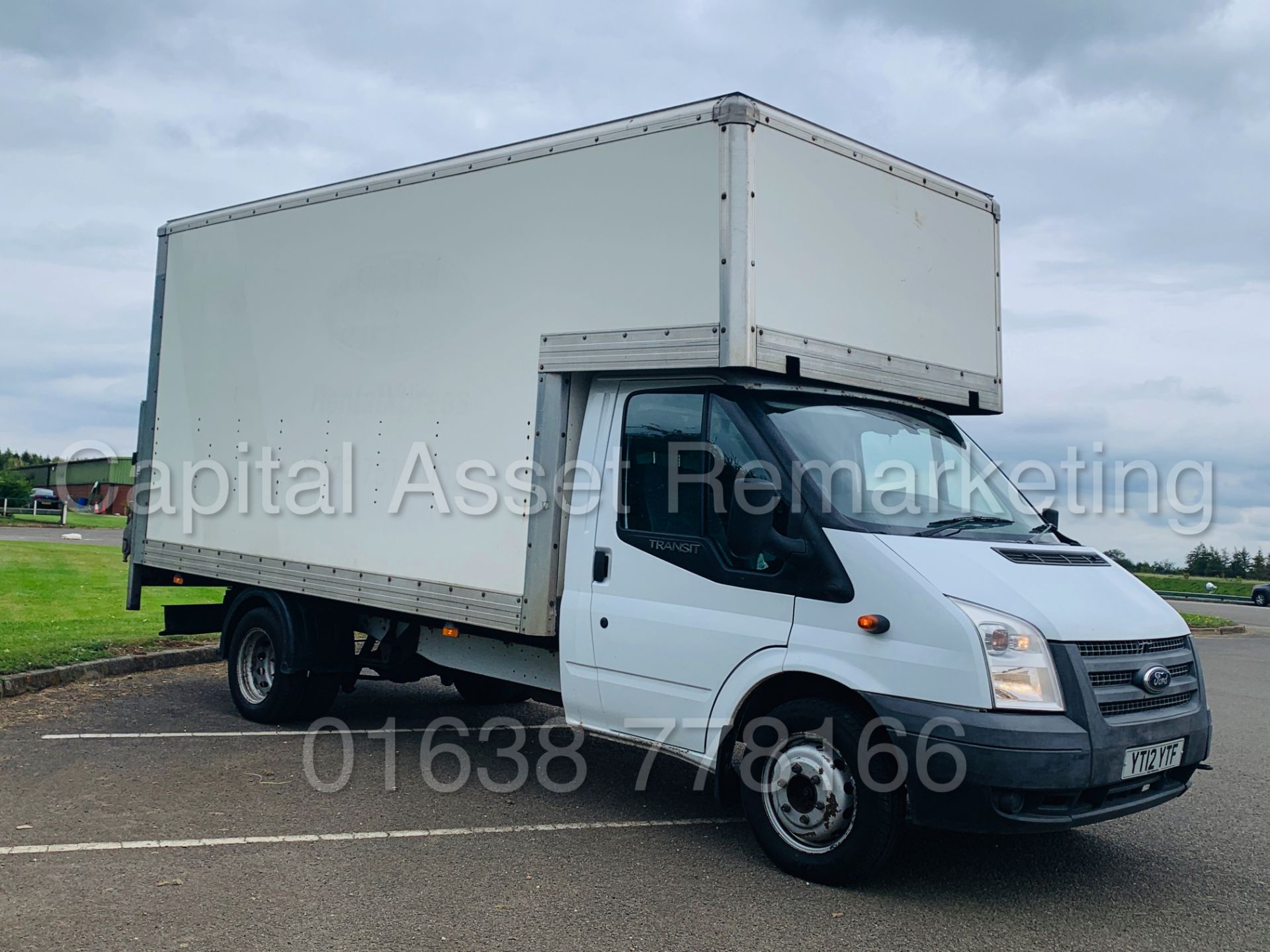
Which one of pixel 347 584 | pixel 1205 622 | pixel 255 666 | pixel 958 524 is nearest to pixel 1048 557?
pixel 958 524

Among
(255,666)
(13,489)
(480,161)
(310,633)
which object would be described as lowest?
(255,666)

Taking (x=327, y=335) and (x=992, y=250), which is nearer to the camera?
(x=992, y=250)

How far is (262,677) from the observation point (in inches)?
347

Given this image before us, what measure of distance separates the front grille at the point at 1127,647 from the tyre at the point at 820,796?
3.16ft

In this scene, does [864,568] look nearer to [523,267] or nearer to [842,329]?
[842,329]

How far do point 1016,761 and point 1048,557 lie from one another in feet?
3.67

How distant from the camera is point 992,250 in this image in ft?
23.7

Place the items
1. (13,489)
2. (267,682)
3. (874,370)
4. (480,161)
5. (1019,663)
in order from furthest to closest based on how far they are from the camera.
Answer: (13,489)
(267,682)
(480,161)
(874,370)
(1019,663)

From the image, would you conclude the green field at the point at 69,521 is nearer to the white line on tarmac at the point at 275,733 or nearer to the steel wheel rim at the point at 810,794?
the white line on tarmac at the point at 275,733

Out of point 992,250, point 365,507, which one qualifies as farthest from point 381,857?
point 992,250

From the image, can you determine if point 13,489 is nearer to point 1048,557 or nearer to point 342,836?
point 342,836

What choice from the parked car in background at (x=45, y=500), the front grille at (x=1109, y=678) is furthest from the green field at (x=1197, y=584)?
the parked car in background at (x=45, y=500)

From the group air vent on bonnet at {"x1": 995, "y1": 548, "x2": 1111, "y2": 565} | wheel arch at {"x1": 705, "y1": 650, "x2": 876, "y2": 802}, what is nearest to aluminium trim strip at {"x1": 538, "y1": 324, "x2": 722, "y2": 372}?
wheel arch at {"x1": 705, "y1": 650, "x2": 876, "y2": 802}

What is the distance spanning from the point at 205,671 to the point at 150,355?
11.0 feet
